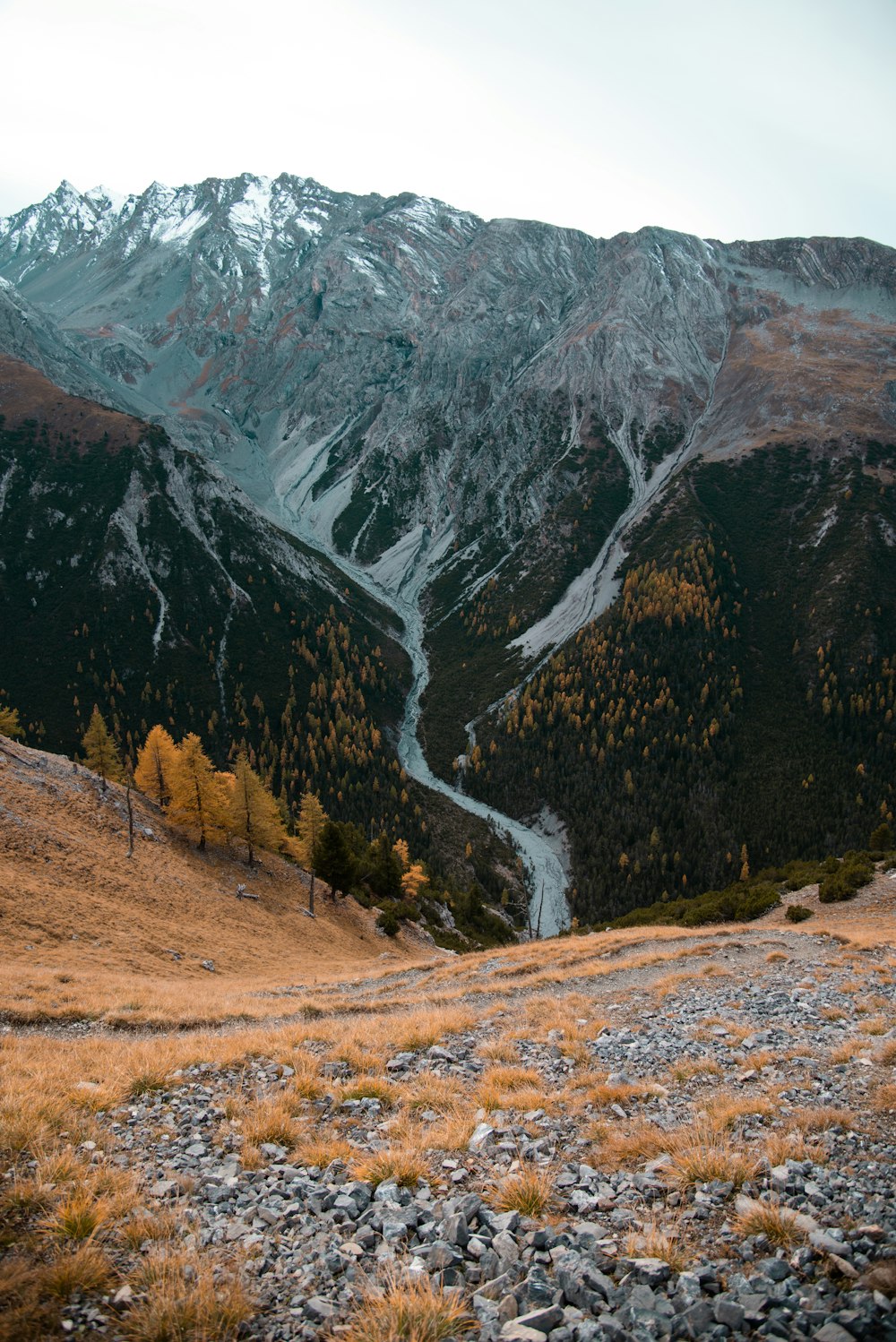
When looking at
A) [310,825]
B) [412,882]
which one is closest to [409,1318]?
[310,825]

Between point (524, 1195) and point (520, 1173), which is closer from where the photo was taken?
point (524, 1195)

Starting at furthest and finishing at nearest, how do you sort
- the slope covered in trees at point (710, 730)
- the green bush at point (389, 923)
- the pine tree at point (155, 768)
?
the slope covered in trees at point (710, 730) → the green bush at point (389, 923) → the pine tree at point (155, 768)

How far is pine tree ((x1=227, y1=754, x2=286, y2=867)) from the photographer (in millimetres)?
62000

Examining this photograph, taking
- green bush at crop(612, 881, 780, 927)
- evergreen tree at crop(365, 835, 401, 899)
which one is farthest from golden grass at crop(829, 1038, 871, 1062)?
evergreen tree at crop(365, 835, 401, 899)

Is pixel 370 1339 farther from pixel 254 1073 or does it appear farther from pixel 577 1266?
pixel 254 1073

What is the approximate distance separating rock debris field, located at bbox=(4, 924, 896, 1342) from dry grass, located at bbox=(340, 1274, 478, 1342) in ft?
0.11

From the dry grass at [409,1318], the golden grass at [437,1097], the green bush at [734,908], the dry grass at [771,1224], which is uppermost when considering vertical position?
the dry grass at [771,1224]

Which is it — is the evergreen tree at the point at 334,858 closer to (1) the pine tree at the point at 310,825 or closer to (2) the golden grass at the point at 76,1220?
(1) the pine tree at the point at 310,825

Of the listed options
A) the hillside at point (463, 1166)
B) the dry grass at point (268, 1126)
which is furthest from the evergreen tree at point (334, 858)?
the dry grass at point (268, 1126)

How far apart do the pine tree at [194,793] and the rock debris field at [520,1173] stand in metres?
45.9

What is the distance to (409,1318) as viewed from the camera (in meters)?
5.62

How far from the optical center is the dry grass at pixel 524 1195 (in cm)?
753

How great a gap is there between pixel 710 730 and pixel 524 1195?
6292 inches

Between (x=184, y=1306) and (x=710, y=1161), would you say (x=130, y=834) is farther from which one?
(x=710, y=1161)
